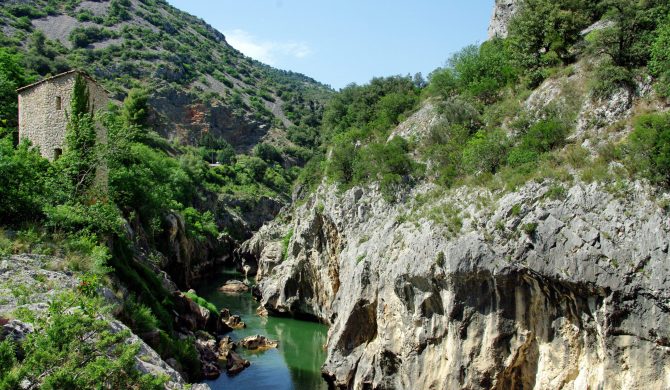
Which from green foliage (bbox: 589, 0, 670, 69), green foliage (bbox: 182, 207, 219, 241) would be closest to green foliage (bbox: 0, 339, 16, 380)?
green foliage (bbox: 589, 0, 670, 69)

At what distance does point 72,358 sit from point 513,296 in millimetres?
15382

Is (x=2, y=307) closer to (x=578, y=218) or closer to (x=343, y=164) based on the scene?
(x=578, y=218)

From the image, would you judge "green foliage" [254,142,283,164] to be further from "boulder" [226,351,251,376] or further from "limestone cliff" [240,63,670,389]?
"limestone cliff" [240,63,670,389]

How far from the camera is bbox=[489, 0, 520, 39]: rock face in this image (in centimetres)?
4628

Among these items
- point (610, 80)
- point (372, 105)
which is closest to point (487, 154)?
point (610, 80)

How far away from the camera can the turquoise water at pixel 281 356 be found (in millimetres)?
26906

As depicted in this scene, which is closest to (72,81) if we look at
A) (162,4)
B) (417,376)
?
(417,376)

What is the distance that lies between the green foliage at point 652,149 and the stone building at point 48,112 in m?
23.8

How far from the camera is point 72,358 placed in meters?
10.8

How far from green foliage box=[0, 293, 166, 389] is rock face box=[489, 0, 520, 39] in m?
42.9

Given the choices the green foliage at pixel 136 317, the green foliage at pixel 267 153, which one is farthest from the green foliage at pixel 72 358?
the green foliage at pixel 267 153

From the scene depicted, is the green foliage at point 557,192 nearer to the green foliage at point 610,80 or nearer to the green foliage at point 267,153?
the green foliage at point 610,80

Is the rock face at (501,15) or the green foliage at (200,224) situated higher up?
the rock face at (501,15)

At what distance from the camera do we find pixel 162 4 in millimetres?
151625
